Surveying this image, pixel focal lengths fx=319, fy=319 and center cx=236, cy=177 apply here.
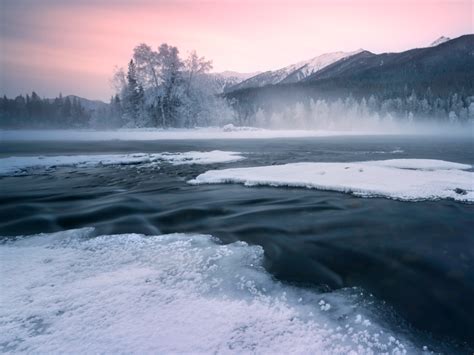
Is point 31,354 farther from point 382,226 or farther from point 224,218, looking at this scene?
point 382,226

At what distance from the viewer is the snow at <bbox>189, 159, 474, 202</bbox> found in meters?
8.28

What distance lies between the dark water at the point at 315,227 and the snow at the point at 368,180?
0.48 meters

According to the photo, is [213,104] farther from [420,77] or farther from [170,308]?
[420,77]

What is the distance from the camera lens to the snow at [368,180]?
828 cm

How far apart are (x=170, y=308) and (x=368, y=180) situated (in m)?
8.02

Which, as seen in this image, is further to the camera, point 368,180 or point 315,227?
point 368,180

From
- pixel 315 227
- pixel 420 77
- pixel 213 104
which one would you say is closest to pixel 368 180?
pixel 315 227

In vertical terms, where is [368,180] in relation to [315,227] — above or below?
above

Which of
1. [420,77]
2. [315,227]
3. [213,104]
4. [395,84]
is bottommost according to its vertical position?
[315,227]

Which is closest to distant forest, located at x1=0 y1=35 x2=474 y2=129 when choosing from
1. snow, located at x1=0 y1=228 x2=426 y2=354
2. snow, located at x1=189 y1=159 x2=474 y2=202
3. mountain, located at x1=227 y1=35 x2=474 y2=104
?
mountain, located at x1=227 y1=35 x2=474 y2=104

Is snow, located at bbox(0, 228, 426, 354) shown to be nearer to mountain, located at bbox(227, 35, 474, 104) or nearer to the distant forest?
the distant forest

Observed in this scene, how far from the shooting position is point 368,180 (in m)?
9.64

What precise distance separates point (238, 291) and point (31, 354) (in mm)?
1973

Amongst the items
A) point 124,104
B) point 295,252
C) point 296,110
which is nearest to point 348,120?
point 296,110
